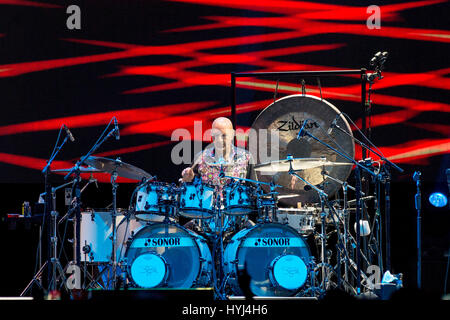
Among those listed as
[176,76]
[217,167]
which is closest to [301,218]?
[217,167]

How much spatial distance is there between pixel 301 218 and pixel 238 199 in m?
1.10

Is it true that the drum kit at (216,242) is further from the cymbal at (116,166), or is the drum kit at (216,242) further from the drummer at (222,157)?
the drummer at (222,157)

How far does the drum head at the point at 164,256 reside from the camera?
6.24m

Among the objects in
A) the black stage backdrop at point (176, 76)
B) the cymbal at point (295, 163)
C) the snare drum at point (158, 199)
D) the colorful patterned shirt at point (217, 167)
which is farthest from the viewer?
the black stage backdrop at point (176, 76)

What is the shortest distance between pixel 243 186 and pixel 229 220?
2.01 feet

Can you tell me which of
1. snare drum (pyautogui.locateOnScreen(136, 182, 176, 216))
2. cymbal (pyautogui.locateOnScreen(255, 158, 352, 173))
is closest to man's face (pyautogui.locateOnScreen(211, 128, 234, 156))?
cymbal (pyautogui.locateOnScreen(255, 158, 352, 173))

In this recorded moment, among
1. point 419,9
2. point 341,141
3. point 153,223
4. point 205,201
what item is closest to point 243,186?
point 205,201

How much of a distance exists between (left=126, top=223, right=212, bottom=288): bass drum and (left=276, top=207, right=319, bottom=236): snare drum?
44.3 inches

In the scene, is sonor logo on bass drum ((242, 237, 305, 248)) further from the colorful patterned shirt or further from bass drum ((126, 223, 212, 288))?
the colorful patterned shirt

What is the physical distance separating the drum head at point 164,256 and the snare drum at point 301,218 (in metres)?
1.19

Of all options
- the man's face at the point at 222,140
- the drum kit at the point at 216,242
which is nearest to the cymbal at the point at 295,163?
the drum kit at the point at 216,242

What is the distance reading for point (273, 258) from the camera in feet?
20.8

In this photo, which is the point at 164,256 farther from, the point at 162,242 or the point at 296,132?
the point at 296,132

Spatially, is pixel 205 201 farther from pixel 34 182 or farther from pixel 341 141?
pixel 34 182
